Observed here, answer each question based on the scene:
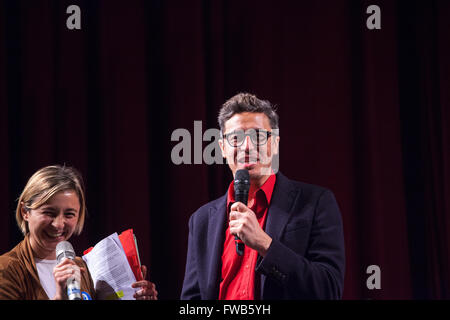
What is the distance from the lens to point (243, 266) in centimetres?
174

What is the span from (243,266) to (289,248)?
0.20 meters

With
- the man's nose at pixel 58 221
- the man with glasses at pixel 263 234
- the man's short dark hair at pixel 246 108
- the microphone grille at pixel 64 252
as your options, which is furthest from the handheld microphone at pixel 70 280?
the man's short dark hair at pixel 246 108

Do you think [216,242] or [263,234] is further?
[216,242]

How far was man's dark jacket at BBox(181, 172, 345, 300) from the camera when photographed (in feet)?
4.96

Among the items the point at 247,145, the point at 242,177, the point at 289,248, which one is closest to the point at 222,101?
the point at 247,145

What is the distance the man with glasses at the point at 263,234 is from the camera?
1507mm

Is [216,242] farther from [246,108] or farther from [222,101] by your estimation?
[222,101]

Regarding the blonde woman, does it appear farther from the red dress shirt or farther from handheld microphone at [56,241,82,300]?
the red dress shirt

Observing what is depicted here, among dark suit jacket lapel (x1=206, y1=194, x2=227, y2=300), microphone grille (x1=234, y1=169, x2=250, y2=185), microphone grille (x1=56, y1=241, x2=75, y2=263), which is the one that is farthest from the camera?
dark suit jacket lapel (x1=206, y1=194, x2=227, y2=300)

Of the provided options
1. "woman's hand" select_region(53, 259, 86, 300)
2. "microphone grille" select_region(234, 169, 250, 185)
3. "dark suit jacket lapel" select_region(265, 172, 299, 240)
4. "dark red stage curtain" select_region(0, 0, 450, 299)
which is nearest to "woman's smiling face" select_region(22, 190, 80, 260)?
"woman's hand" select_region(53, 259, 86, 300)

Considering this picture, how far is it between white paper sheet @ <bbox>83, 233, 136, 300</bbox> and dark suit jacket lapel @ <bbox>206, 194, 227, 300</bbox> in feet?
0.90

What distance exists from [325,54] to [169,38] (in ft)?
3.07

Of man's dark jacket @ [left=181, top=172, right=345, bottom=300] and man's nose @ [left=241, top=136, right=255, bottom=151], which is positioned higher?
man's nose @ [left=241, top=136, right=255, bottom=151]
